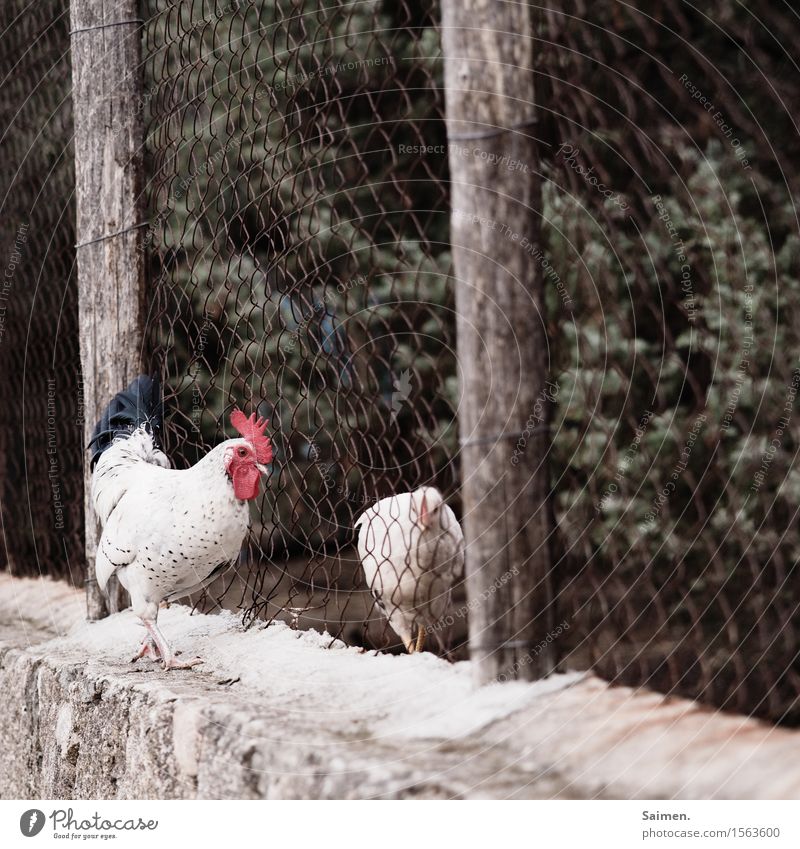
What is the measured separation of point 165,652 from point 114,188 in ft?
4.57

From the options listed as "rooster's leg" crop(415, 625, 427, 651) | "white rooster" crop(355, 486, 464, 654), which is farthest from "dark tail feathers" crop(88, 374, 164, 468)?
"rooster's leg" crop(415, 625, 427, 651)

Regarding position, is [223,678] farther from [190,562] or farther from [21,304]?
[21,304]

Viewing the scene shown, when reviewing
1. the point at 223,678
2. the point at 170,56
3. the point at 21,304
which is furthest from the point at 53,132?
the point at 223,678

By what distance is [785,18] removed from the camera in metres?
2.23

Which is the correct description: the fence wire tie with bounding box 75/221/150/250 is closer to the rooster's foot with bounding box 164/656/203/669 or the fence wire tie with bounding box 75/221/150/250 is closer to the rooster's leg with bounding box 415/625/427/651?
the rooster's foot with bounding box 164/656/203/669

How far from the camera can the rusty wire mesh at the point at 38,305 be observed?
348cm

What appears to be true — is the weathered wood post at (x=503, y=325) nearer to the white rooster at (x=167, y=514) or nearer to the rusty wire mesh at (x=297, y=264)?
the white rooster at (x=167, y=514)

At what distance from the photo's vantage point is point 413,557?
223cm

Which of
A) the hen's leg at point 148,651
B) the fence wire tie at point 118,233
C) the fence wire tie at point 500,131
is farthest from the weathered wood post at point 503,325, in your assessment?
the fence wire tie at point 118,233

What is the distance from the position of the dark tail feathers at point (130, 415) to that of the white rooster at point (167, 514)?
3 cm

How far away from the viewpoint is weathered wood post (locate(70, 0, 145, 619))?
2.92m

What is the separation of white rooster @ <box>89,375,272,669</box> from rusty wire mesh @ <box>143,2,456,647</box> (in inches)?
8.6

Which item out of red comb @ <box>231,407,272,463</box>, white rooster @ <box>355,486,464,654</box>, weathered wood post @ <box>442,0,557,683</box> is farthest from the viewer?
Result: red comb @ <box>231,407,272,463</box>

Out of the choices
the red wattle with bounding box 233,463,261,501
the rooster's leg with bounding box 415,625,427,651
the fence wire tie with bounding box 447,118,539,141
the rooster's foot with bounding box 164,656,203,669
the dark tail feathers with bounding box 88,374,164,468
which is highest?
the fence wire tie with bounding box 447,118,539,141
